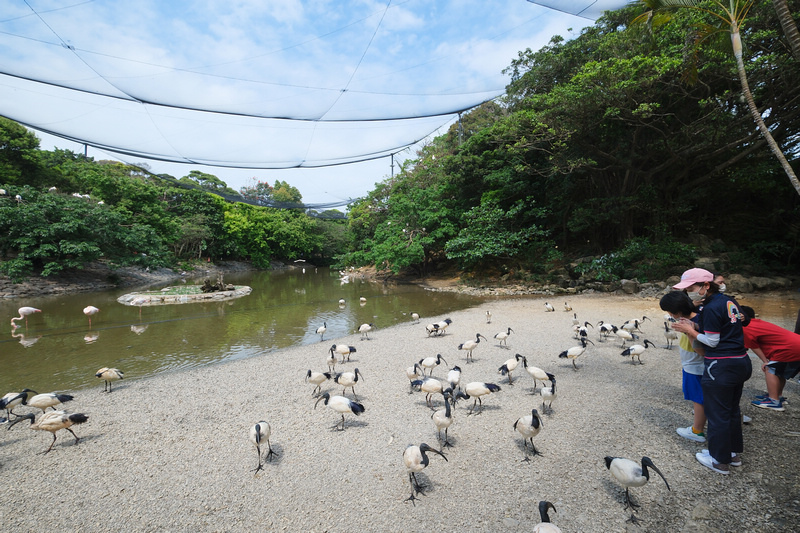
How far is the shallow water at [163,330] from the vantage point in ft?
23.6

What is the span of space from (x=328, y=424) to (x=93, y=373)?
5.99m

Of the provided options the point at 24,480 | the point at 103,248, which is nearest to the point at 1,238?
the point at 103,248

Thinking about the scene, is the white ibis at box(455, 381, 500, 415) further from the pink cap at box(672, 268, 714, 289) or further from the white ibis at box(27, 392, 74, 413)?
the white ibis at box(27, 392, 74, 413)

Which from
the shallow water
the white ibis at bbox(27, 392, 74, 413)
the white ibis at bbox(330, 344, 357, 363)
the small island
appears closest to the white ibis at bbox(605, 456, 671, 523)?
the white ibis at bbox(330, 344, 357, 363)

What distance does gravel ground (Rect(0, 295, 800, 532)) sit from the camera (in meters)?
2.70

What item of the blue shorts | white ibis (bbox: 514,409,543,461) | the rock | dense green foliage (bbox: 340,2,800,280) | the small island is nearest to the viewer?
the blue shorts

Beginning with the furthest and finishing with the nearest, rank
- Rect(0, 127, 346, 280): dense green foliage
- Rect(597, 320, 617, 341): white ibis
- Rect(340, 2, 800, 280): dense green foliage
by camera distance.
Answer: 1. Rect(0, 127, 346, 280): dense green foliage
2. Rect(340, 2, 800, 280): dense green foliage
3. Rect(597, 320, 617, 341): white ibis

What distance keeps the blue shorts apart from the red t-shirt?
84cm

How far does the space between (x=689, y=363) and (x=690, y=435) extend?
2.87 ft

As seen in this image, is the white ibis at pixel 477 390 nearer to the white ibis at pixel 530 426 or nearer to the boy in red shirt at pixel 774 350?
the white ibis at pixel 530 426

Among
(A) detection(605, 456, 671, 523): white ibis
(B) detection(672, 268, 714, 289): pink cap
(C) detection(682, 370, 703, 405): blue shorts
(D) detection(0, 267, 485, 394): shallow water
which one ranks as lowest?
(D) detection(0, 267, 485, 394): shallow water

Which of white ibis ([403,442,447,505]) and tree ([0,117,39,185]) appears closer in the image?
white ibis ([403,442,447,505])

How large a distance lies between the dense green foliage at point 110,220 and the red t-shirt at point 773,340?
23912 mm

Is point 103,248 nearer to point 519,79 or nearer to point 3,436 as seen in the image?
point 3,436
